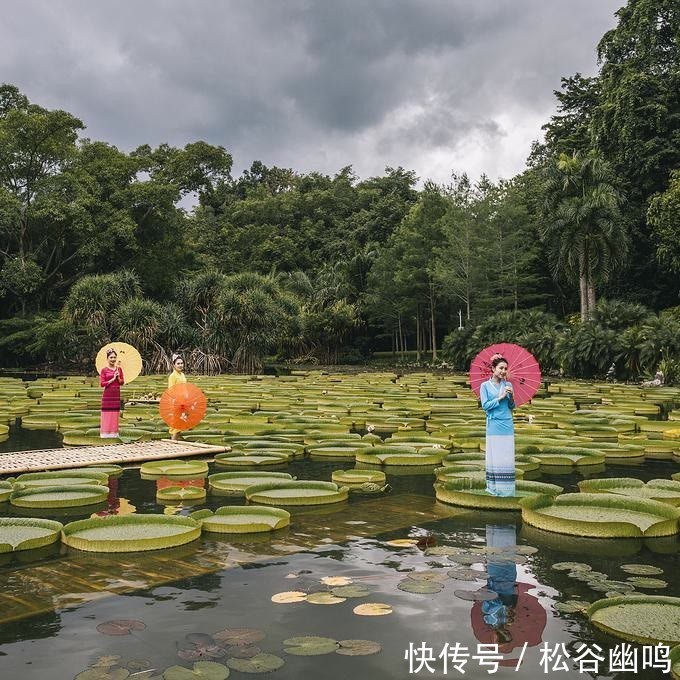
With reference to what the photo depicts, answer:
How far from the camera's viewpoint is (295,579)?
184 inches

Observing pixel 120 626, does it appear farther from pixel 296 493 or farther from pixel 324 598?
pixel 296 493

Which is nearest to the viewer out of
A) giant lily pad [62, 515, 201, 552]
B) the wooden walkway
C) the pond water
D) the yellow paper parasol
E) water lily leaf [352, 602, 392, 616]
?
the pond water

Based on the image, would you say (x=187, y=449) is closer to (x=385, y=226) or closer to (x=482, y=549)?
(x=482, y=549)

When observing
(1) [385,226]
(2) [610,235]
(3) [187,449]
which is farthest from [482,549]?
(1) [385,226]

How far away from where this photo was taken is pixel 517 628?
3820 millimetres

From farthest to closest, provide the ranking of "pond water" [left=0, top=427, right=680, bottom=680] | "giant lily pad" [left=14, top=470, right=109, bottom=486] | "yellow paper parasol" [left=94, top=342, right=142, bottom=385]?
"yellow paper parasol" [left=94, top=342, right=142, bottom=385] → "giant lily pad" [left=14, top=470, right=109, bottom=486] → "pond water" [left=0, top=427, right=680, bottom=680]

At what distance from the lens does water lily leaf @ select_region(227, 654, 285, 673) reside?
3.29 m

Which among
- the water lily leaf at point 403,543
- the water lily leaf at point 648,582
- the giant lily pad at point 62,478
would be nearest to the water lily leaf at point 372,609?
the water lily leaf at point 403,543

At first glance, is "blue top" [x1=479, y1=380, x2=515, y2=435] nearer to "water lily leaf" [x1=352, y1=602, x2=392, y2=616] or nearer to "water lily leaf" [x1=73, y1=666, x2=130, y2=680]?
"water lily leaf" [x1=352, y1=602, x2=392, y2=616]

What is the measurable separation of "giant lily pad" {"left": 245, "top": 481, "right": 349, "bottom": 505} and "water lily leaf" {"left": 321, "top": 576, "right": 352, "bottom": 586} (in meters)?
2.21

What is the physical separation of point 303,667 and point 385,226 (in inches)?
2264

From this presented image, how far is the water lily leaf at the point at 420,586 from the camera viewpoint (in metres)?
4.36

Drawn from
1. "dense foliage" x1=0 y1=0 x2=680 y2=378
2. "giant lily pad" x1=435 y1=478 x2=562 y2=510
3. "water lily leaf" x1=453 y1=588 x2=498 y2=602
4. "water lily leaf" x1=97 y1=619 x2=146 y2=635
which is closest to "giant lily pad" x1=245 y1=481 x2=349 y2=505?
"giant lily pad" x1=435 y1=478 x2=562 y2=510

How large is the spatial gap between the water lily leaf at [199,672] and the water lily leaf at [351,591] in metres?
1.17
